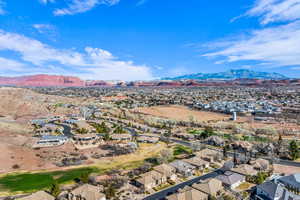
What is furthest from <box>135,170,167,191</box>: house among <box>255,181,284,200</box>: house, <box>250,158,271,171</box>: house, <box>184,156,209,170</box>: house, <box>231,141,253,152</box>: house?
<box>231,141,253,152</box>: house

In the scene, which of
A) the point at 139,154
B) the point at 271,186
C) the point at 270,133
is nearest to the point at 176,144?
the point at 139,154

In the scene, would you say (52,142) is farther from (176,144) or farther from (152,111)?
(152,111)

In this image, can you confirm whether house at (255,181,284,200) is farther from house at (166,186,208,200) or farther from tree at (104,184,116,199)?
tree at (104,184,116,199)

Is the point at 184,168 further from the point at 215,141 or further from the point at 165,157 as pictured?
the point at 215,141

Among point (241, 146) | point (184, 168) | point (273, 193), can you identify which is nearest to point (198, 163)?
point (184, 168)

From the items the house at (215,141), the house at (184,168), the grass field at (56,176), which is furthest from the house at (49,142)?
the house at (215,141)

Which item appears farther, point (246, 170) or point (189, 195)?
point (246, 170)
